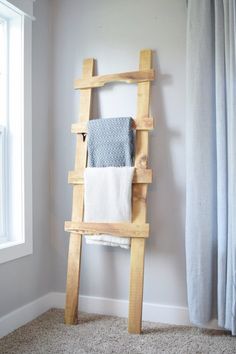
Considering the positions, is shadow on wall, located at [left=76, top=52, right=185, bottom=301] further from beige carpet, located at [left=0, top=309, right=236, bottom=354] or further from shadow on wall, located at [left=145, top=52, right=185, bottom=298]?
beige carpet, located at [left=0, top=309, right=236, bottom=354]

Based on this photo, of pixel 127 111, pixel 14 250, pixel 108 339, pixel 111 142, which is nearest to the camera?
pixel 108 339

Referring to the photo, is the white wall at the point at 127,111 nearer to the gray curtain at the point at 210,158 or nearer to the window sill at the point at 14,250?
the gray curtain at the point at 210,158

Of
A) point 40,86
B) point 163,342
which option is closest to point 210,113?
point 40,86

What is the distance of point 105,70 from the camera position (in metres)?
2.37

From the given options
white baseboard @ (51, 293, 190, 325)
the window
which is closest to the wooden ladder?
white baseboard @ (51, 293, 190, 325)

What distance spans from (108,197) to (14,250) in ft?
2.19

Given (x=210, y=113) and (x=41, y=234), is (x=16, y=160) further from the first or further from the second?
(x=210, y=113)

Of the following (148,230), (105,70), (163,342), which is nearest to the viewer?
(163,342)

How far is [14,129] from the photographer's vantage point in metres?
2.21

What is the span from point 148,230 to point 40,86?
4.14ft

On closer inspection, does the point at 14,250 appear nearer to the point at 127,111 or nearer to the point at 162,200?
the point at 162,200

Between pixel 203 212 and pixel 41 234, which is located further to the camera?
pixel 41 234

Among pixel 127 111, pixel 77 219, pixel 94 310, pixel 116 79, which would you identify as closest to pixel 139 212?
pixel 77 219

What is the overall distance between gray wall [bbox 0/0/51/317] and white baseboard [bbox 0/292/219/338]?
0.06 meters
